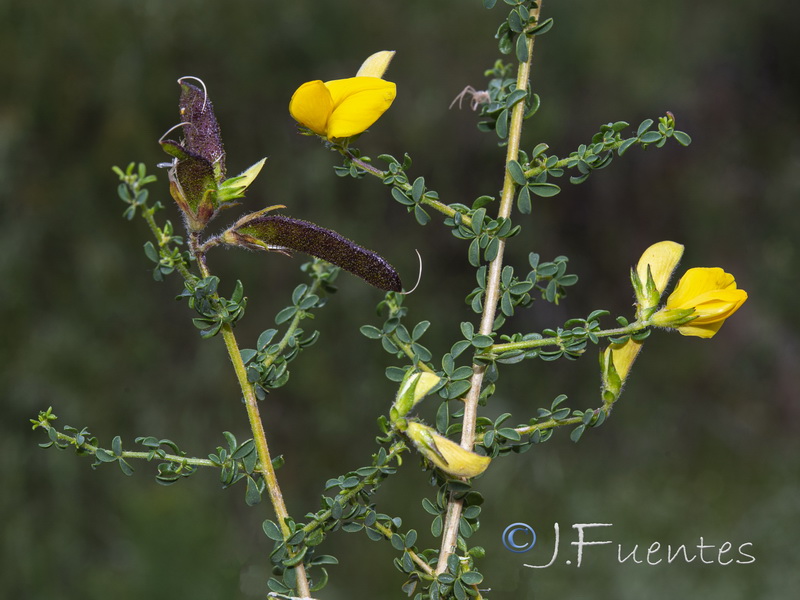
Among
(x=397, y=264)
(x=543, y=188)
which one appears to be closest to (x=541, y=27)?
(x=543, y=188)

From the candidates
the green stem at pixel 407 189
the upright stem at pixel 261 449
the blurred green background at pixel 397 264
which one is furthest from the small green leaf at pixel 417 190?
the blurred green background at pixel 397 264

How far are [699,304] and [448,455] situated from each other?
0.15 meters

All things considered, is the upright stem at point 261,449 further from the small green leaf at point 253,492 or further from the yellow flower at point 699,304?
the yellow flower at point 699,304

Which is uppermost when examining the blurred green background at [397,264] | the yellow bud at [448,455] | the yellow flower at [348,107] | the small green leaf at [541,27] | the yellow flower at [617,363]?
the small green leaf at [541,27]

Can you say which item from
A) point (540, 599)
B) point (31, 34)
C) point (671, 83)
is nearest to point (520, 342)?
point (540, 599)

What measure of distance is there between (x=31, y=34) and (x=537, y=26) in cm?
139

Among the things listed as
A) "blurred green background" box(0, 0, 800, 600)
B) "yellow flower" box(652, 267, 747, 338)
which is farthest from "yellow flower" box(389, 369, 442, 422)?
"blurred green background" box(0, 0, 800, 600)

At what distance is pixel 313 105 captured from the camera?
37cm

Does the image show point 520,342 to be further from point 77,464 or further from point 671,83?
point 671,83

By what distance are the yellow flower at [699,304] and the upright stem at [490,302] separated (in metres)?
0.08

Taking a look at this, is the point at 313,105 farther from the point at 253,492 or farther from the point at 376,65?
the point at 253,492

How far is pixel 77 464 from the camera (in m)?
1.49

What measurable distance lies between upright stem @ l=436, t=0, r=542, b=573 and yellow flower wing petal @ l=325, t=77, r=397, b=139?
6 cm

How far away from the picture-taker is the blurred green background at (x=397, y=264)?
1.48 meters
